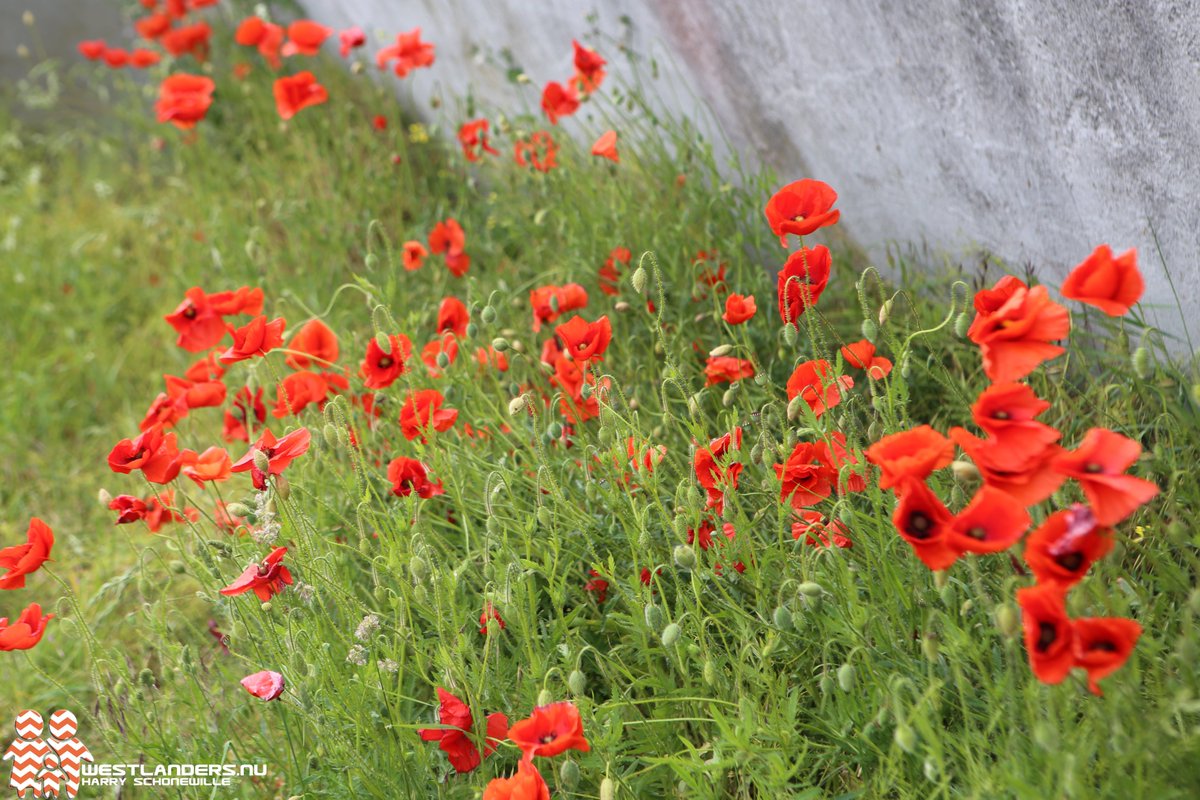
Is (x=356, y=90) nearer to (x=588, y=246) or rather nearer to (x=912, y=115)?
(x=588, y=246)

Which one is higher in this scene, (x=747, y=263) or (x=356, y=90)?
(x=356, y=90)

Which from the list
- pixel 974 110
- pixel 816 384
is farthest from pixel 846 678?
pixel 974 110

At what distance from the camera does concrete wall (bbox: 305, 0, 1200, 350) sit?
73.8 inches

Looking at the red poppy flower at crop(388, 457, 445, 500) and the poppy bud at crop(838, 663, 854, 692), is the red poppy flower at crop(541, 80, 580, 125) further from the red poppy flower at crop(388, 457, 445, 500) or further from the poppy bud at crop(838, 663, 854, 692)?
the poppy bud at crop(838, 663, 854, 692)

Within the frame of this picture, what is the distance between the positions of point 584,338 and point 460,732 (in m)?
0.68

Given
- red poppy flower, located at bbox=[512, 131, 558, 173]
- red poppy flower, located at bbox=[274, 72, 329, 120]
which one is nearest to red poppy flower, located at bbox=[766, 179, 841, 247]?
red poppy flower, located at bbox=[512, 131, 558, 173]

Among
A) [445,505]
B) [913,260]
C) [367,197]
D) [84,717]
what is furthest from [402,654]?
[367,197]

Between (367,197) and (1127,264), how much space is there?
2.98 m

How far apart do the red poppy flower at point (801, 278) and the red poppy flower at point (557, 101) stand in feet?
4.23

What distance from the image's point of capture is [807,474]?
1.72 metres

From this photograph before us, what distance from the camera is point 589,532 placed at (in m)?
2.06

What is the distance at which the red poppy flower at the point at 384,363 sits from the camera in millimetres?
2160

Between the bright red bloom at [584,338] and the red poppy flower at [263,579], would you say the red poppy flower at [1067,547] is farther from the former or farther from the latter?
the red poppy flower at [263,579]

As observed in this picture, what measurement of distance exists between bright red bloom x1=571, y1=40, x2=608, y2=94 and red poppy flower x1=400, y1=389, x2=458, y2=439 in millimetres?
1113
